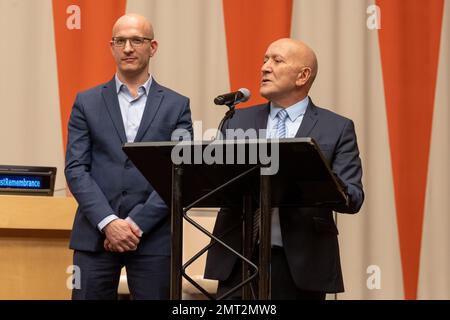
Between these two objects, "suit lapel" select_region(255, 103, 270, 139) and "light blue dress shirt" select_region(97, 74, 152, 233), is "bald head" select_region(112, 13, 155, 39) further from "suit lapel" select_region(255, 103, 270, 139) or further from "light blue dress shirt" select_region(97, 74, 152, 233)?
"suit lapel" select_region(255, 103, 270, 139)

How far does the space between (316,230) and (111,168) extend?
2.58 feet

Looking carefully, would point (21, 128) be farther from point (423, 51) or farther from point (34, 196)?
point (423, 51)

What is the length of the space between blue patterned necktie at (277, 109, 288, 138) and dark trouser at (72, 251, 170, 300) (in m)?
0.60

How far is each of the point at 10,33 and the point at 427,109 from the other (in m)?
2.31

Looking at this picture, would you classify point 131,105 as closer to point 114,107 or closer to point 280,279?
point 114,107

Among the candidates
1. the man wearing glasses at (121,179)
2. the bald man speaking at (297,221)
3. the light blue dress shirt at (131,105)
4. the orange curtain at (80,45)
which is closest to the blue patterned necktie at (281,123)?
the bald man speaking at (297,221)

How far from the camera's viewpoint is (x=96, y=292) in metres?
2.92

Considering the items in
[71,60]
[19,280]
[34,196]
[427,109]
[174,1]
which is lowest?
[19,280]

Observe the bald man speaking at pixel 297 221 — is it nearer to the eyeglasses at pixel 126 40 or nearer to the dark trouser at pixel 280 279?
the dark trouser at pixel 280 279

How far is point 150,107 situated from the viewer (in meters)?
3.07

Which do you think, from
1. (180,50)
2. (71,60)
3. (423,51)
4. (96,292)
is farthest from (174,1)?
(96,292)

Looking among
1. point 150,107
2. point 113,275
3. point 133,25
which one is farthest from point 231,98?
point 113,275

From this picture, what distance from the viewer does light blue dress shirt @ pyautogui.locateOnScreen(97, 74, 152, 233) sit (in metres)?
3.06

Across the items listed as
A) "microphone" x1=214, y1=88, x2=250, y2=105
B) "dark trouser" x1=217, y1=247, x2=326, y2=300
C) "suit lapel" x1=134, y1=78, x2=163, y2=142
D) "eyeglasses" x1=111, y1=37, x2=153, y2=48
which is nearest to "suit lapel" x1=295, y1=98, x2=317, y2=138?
"microphone" x1=214, y1=88, x2=250, y2=105
